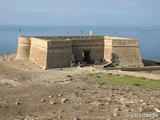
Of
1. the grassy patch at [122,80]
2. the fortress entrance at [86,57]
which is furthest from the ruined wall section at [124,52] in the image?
the grassy patch at [122,80]

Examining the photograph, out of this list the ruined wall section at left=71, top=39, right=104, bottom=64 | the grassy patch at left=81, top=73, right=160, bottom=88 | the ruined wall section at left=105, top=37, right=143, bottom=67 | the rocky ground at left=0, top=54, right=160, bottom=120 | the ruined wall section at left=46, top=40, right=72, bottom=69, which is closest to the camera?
the rocky ground at left=0, top=54, right=160, bottom=120

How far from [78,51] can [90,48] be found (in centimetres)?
160

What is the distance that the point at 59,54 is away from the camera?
1204 inches

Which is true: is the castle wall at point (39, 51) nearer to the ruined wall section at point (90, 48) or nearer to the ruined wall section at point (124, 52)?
the ruined wall section at point (90, 48)

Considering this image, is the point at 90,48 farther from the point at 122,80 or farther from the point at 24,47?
the point at 122,80

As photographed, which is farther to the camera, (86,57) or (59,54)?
(86,57)

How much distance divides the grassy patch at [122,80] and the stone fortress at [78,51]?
5701mm

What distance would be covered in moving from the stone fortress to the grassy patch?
5701 mm

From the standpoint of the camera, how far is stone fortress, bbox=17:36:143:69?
1193 inches

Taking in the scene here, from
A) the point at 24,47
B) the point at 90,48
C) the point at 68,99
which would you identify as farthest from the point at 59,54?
the point at 68,99

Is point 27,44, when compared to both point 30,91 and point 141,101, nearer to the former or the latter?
point 30,91

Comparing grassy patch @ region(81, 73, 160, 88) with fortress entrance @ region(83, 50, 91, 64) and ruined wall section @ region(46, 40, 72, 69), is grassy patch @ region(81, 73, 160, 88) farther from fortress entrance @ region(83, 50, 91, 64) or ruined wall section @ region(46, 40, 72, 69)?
fortress entrance @ region(83, 50, 91, 64)

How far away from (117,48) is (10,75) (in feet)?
44.9

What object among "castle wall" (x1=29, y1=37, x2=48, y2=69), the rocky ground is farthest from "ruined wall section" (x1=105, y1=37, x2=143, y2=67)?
the rocky ground
